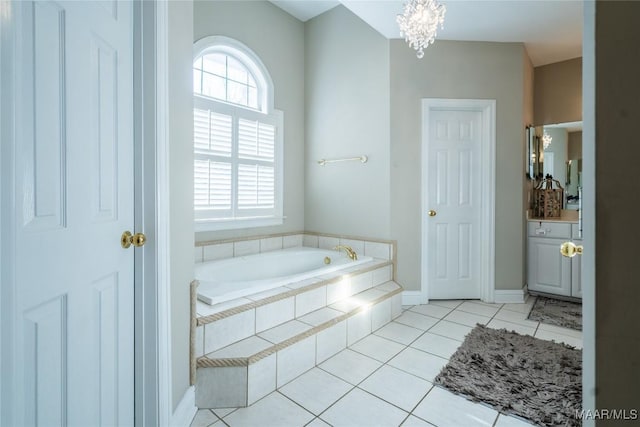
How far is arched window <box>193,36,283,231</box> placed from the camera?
Answer: 110 inches

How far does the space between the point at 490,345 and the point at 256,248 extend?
223 centimetres

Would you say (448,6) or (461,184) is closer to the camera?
(448,6)

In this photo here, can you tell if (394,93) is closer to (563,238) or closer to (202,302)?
(563,238)

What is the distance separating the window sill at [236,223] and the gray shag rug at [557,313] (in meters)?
2.64

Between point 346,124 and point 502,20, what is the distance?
5.34ft

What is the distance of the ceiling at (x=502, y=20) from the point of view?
2.49 meters

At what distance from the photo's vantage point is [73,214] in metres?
0.89

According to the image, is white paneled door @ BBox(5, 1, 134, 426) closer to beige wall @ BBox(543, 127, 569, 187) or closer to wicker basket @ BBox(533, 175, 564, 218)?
wicker basket @ BBox(533, 175, 564, 218)

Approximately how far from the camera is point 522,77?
308 centimetres

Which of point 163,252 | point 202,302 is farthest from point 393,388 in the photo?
point 163,252

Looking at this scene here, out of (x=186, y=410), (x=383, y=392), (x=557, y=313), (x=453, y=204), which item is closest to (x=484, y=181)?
(x=453, y=204)

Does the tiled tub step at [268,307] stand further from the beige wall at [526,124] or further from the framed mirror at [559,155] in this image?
the framed mirror at [559,155]
